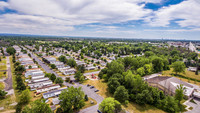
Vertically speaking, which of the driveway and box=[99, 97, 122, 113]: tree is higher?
box=[99, 97, 122, 113]: tree

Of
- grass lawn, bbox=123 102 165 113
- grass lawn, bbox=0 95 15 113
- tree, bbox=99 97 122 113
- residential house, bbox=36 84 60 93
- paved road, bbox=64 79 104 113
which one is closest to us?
tree, bbox=99 97 122 113

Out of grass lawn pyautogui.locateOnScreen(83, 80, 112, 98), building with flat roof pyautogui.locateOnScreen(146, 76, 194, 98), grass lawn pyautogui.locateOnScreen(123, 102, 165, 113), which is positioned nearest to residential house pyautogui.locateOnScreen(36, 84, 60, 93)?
grass lawn pyautogui.locateOnScreen(83, 80, 112, 98)

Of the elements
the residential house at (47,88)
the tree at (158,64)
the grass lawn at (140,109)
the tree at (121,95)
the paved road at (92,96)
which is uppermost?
the tree at (158,64)

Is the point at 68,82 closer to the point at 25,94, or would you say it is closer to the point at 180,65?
the point at 25,94

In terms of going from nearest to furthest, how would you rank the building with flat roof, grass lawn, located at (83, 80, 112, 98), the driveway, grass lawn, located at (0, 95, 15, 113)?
grass lawn, located at (0, 95, 15, 113), the driveway, the building with flat roof, grass lawn, located at (83, 80, 112, 98)

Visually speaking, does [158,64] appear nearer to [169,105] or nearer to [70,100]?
[169,105]

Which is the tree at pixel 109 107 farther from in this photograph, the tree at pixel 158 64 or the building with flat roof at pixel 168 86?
the tree at pixel 158 64

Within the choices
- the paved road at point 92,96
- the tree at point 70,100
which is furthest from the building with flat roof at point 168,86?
the tree at point 70,100

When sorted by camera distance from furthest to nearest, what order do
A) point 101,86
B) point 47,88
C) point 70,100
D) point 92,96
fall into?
point 101,86, point 47,88, point 92,96, point 70,100

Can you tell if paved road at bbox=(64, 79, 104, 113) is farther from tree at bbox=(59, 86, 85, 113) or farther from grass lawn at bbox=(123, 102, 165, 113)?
grass lawn at bbox=(123, 102, 165, 113)

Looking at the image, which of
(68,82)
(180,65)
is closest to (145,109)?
(68,82)

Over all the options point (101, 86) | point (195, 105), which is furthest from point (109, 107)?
point (195, 105)
